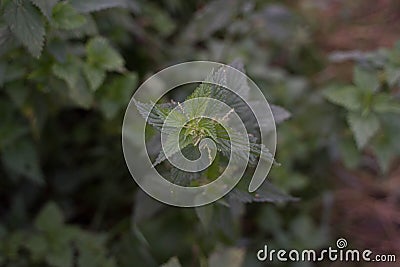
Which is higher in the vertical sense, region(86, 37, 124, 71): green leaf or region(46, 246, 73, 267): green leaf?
region(86, 37, 124, 71): green leaf

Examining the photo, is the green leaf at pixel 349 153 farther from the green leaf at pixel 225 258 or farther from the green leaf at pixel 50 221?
the green leaf at pixel 50 221

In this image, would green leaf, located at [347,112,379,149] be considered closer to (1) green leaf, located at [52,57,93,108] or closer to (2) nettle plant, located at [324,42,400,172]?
(2) nettle plant, located at [324,42,400,172]

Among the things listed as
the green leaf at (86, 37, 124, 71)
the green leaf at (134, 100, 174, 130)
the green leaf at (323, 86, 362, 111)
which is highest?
the green leaf at (134, 100, 174, 130)

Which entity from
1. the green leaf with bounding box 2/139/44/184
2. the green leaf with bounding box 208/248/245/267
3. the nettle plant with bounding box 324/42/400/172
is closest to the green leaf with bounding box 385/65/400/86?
the nettle plant with bounding box 324/42/400/172

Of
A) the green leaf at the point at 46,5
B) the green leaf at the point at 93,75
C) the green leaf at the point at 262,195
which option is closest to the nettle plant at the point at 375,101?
the green leaf at the point at 262,195

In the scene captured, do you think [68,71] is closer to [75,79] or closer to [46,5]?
[75,79]

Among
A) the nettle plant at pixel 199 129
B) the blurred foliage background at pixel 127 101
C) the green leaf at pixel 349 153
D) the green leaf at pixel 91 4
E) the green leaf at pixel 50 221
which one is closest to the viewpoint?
the nettle plant at pixel 199 129

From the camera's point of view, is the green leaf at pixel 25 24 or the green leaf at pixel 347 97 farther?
the green leaf at pixel 347 97

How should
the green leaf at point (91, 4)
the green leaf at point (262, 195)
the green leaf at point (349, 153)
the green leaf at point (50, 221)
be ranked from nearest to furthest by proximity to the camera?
the green leaf at point (262, 195), the green leaf at point (91, 4), the green leaf at point (50, 221), the green leaf at point (349, 153)
